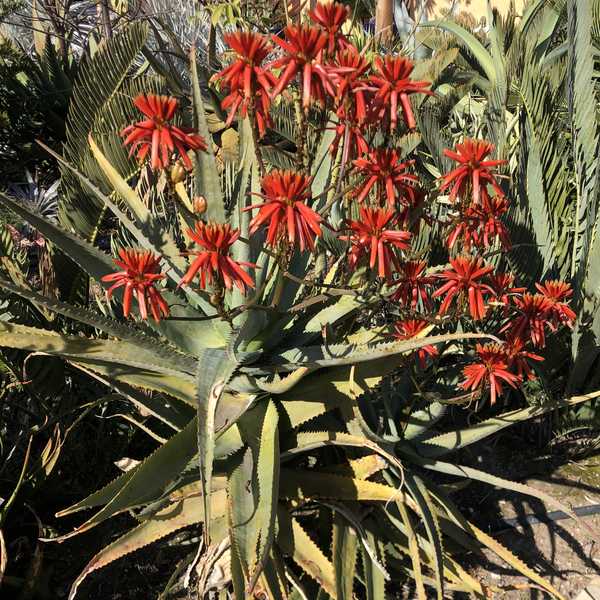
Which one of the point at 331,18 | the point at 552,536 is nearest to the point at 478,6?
the point at 552,536

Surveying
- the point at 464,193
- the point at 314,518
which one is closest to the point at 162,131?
the point at 464,193

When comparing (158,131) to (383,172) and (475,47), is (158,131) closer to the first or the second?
(383,172)

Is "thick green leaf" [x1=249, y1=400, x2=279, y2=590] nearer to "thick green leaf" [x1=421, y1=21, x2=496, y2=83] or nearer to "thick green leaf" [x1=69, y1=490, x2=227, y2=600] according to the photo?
"thick green leaf" [x1=69, y1=490, x2=227, y2=600]

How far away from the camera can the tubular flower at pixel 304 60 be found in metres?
1.02

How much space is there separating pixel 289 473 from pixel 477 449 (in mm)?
898

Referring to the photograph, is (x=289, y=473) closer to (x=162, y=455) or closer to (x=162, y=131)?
(x=162, y=455)

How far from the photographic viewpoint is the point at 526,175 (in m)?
2.04

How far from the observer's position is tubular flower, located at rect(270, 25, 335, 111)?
1.02m

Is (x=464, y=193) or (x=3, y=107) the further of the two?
(x=3, y=107)

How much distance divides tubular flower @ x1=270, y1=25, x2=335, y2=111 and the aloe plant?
97 millimetres

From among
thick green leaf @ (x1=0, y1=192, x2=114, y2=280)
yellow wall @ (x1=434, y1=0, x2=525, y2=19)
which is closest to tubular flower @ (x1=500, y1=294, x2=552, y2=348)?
thick green leaf @ (x1=0, y1=192, x2=114, y2=280)

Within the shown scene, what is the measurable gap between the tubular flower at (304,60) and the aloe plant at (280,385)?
10cm

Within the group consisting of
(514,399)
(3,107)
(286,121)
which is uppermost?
(3,107)

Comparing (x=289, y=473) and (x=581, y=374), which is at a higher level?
(x=581, y=374)
